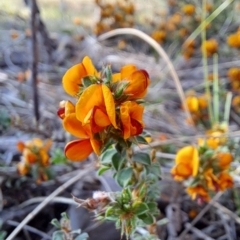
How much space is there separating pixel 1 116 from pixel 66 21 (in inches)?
73.6

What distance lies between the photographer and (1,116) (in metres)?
1.02

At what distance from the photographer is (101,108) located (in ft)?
1.68

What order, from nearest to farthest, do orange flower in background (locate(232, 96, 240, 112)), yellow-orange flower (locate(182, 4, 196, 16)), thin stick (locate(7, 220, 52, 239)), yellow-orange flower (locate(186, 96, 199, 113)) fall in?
thin stick (locate(7, 220, 52, 239)) → yellow-orange flower (locate(186, 96, 199, 113)) → orange flower in background (locate(232, 96, 240, 112)) → yellow-orange flower (locate(182, 4, 196, 16))

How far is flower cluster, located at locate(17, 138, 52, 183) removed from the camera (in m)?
0.97

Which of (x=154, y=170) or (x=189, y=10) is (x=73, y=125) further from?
(x=189, y=10)

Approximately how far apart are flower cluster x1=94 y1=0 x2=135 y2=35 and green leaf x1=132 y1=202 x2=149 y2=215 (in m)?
1.66

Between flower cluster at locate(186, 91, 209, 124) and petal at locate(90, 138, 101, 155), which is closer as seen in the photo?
petal at locate(90, 138, 101, 155)

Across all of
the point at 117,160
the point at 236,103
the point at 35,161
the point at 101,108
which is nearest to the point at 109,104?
the point at 101,108

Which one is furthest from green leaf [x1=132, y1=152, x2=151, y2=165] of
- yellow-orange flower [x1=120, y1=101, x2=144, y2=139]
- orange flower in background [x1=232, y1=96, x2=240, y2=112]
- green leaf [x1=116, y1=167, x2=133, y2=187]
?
orange flower in background [x1=232, y1=96, x2=240, y2=112]

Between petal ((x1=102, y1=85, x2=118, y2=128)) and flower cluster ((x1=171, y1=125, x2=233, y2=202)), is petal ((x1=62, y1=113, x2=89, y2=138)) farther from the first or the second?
flower cluster ((x1=171, y1=125, x2=233, y2=202))

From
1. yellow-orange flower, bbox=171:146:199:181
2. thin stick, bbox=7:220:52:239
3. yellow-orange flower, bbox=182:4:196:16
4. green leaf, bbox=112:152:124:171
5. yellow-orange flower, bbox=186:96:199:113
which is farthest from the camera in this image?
yellow-orange flower, bbox=182:4:196:16

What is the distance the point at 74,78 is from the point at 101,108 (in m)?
0.07

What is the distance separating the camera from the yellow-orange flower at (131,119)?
51cm

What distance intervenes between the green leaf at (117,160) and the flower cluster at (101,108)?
5 centimetres
